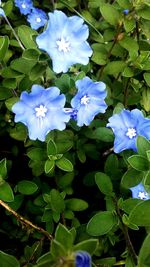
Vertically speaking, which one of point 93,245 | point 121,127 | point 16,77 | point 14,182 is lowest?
point 14,182

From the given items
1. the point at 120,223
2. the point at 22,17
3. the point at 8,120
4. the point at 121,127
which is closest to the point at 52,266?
the point at 120,223

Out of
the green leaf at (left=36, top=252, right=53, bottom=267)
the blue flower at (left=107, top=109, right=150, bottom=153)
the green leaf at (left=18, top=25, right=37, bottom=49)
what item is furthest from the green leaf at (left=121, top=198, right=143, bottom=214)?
the green leaf at (left=18, top=25, right=37, bottom=49)

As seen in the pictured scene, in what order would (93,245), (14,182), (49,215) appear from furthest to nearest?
(14,182) → (49,215) → (93,245)

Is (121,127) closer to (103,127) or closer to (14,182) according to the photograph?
(103,127)

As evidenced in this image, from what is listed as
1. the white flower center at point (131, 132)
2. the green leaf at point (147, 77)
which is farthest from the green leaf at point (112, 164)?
the green leaf at point (147, 77)

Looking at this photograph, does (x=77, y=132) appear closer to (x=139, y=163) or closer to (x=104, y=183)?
(x=104, y=183)

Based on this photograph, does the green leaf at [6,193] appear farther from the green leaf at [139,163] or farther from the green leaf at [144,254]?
the green leaf at [144,254]

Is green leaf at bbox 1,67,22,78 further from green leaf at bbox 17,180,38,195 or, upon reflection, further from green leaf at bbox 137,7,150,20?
green leaf at bbox 137,7,150,20
